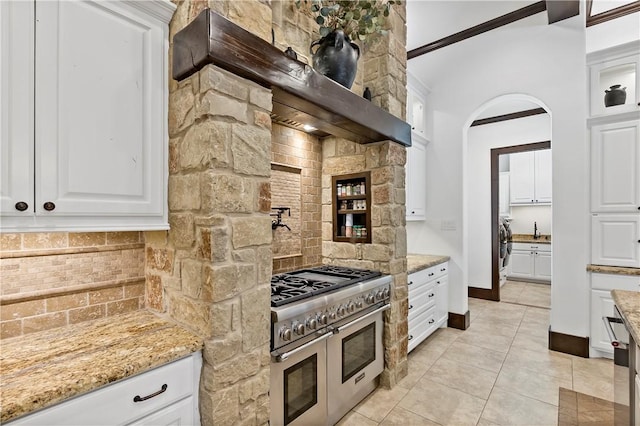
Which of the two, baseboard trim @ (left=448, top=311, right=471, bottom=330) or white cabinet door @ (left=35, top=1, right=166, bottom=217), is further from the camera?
baseboard trim @ (left=448, top=311, right=471, bottom=330)

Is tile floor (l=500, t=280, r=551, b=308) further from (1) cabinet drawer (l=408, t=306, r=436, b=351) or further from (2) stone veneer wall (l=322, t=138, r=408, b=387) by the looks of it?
(2) stone veneer wall (l=322, t=138, r=408, b=387)

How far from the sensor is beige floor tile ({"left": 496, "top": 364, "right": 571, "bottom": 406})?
2.40m

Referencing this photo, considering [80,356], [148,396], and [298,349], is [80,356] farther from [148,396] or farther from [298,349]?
[298,349]

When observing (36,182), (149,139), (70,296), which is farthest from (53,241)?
(149,139)

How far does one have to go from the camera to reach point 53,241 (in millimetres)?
1390

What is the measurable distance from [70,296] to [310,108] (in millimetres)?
1532

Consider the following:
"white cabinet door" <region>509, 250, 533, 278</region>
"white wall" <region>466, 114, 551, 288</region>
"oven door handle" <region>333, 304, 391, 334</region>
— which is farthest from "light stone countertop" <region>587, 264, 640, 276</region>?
"white cabinet door" <region>509, 250, 533, 278</region>

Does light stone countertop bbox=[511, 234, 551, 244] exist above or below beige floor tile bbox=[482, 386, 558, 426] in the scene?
above

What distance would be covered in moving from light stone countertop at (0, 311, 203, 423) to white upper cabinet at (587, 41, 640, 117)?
12.9ft

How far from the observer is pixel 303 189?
2.63 m

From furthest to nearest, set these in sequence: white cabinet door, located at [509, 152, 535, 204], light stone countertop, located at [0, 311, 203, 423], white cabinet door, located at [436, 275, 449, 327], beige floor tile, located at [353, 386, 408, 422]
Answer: white cabinet door, located at [509, 152, 535, 204] → white cabinet door, located at [436, 275, 449, 327] → beige floor tile, located at [353, 386, 408, 422] → light stone countertop, located at [0, 311, 203, 423]

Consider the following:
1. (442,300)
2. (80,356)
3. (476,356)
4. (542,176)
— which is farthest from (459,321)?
(542,176)

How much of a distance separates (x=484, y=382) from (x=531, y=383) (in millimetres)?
384

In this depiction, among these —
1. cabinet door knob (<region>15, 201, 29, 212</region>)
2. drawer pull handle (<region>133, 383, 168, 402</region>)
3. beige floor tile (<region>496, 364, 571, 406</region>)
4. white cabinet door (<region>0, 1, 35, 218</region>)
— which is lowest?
beige floor tile (<region>496, 364, 571, 406</region>)
